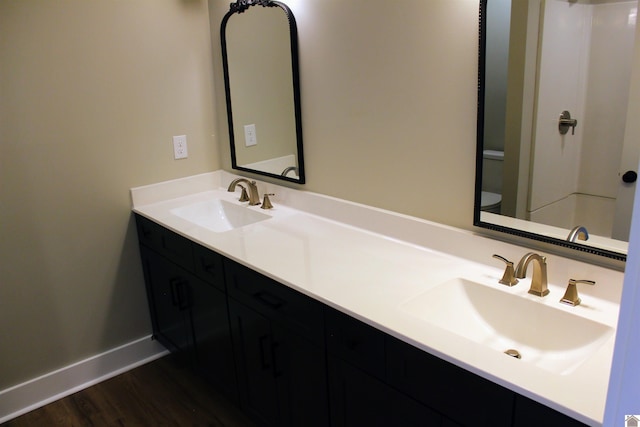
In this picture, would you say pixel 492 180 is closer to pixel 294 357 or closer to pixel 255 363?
pixel 294 357

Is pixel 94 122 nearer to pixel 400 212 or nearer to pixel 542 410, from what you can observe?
pixel 400 212

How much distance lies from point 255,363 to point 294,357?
0.99 feet

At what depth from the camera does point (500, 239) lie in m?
1.67

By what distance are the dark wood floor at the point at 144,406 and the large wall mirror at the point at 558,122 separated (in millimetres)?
1550

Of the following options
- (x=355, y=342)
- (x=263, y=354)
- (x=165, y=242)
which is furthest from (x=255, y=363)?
(x=165, y=242)

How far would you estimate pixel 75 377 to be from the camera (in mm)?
2598

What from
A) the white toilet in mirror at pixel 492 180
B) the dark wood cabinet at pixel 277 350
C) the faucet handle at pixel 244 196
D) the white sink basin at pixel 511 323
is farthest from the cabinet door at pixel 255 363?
the white toilet in mirror at pixel 492 180

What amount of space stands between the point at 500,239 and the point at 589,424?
2.55ft

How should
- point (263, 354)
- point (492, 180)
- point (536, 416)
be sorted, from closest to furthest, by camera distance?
point (536, 416), point (492, 180), point (263, 354)

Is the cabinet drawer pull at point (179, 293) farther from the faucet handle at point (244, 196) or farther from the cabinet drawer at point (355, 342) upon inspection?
the cabinet drawer at point (355, 342)

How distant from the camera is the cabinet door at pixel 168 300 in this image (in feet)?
7.92

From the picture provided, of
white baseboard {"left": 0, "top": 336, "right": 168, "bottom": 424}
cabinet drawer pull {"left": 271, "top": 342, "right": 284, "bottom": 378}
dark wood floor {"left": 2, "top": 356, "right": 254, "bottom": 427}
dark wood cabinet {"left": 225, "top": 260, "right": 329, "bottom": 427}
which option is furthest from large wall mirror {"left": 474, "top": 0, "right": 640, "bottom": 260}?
white baseboard {"left": 0, "top": 336, "right": 168, "bottom": 424}

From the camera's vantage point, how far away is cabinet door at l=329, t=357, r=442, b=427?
1321 mm

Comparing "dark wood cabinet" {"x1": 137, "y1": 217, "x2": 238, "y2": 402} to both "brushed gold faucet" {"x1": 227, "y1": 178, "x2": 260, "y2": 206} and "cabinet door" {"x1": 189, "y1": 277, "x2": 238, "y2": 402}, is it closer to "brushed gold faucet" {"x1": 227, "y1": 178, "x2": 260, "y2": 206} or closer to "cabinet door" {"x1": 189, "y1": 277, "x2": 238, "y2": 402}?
"cabinet door" {"x1": 189, "y1": 277, "x2": 238, "y2": 402}
